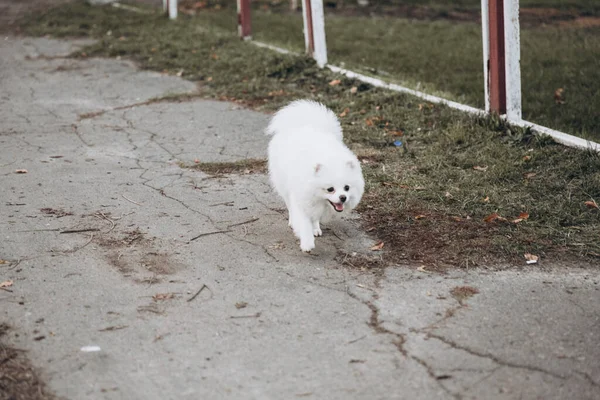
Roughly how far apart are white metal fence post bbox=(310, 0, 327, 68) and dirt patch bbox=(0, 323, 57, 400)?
7040 millimetres

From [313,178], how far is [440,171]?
1.92 m

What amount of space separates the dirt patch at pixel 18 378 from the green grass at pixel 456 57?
16.4 ft

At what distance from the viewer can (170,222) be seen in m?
5.31

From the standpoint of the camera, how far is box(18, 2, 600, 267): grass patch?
488 cm

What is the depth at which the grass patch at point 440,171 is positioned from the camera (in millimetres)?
4879

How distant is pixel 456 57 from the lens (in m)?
11.1

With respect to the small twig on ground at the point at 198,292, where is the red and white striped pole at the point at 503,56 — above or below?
above

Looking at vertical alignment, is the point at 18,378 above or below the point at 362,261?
above

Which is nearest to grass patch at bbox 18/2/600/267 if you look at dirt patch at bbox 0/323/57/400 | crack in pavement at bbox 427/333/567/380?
crack in pavement at bbox 427/333/567/380

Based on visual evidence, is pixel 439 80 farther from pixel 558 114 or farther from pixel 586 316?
pixel 586 316

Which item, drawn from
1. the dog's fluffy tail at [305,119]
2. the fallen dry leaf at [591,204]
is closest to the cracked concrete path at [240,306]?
the dog's fluffy tail at [305,119]

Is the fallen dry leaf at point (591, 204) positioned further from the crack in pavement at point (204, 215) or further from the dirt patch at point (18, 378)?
the dirt patch at point (18, 378)

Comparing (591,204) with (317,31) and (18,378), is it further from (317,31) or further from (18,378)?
(317,31)

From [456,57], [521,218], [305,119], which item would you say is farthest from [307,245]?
[456,57]
